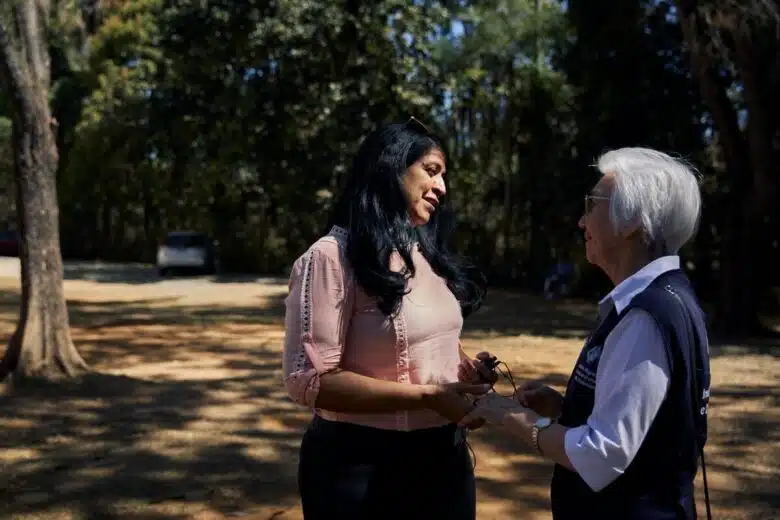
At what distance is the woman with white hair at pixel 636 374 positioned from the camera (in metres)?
1.83

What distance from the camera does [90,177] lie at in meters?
36.9

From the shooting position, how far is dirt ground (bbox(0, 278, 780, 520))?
5152mm

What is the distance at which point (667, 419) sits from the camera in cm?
186

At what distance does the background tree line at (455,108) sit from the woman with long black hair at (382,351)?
9.47 metres

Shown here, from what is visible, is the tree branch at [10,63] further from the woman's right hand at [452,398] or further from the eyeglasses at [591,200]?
the eyeglasses at [591,200]

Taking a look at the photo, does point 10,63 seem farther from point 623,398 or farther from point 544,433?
point 623,398

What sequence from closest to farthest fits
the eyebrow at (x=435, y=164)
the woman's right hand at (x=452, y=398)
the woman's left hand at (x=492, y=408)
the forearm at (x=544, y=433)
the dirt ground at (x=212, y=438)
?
the forearm at (x=544, y=433) < the woman's left hand at (x=492, y=408) < the woman's right hand at (x=452, y=398) < the eyebrow at (x=435, y=164) < the dirt ground at (x=212, y=438)

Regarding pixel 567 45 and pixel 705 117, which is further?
pixel 567 45

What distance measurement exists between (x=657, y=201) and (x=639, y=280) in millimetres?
175

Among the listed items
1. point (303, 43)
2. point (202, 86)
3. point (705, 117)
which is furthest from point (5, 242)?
point (705, 117)

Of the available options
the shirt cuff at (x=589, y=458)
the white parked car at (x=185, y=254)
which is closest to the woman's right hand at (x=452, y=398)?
the shirt cuff at (x=589, y=458)

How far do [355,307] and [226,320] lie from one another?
13534 mm

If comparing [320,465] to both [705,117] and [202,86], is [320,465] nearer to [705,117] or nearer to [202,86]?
[705,117]

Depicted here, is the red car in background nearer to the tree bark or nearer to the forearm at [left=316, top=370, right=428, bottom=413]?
the tree bark
